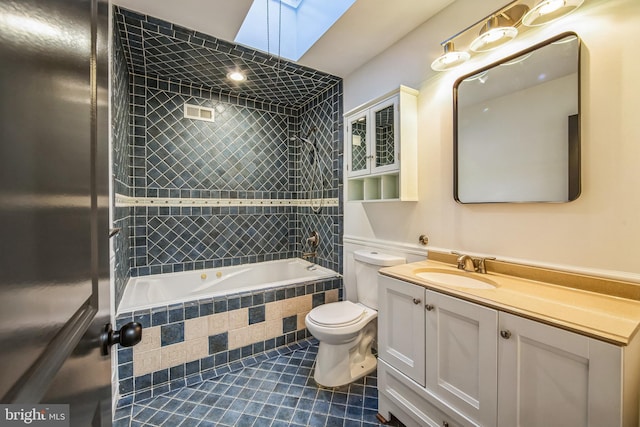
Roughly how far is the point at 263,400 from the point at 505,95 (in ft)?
8.01

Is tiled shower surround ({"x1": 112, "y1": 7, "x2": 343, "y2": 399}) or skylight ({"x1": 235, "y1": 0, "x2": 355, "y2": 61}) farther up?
skylight ({"x1": 235, "y1": 0, "x2": 355, "y2": 61})

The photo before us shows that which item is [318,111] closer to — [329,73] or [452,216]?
[329,73]

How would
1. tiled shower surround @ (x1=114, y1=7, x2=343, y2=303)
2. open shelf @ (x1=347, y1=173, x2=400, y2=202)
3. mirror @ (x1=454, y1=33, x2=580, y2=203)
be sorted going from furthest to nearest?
tiled shower surround @ (x1=114, y1=7, x2=343, y2=303), open shelf @ (x1=347, y1=173, x2=400, y2=202), mirror @ (x1=454, y1=33, x2=580, y2=203)

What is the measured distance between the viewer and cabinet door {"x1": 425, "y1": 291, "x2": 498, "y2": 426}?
43.1 inches

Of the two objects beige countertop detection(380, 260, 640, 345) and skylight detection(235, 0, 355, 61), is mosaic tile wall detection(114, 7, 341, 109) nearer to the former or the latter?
skylight detection(235, 0, 355, 61)

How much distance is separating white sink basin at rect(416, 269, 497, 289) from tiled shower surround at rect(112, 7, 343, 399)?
4.05 ft

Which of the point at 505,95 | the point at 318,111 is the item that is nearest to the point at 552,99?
the point at 505,95

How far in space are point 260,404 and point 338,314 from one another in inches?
30.8

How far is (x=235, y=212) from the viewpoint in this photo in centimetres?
322

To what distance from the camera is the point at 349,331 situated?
185 centimetres

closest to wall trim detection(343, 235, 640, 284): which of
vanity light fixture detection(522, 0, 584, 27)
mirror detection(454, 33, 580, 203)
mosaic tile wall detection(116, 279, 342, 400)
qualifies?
mirror detection(454, 33, 580, 203)

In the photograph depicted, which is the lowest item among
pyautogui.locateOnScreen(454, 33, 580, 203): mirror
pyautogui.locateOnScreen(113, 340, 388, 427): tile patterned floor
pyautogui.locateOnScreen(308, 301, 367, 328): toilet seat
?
pyautogui.locateOnScreen(113, 340, 388, 427): tile patterned floor

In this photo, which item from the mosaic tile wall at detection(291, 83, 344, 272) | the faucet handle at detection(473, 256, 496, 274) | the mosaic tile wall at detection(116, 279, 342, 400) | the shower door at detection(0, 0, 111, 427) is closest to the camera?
the shower door at detection(0, 0, 111, 427)

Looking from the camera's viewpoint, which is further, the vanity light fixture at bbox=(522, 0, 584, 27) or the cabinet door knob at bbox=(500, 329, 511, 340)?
the vanity light fixture at bbox=(522, 0, 584, 27)
